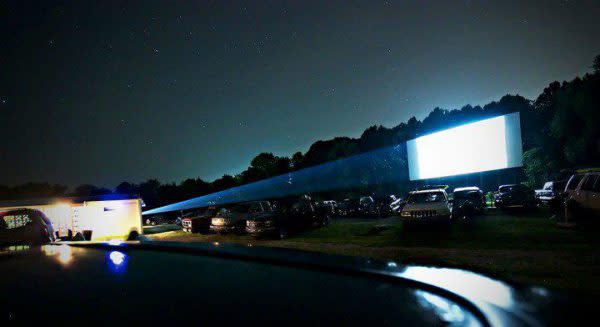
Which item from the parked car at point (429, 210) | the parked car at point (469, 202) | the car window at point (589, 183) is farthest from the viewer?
the parked car at point (469, 202)

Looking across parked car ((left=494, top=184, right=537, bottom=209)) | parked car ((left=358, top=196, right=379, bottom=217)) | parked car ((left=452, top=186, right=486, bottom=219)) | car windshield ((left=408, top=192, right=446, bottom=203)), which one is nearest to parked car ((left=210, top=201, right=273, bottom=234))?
car windshield ((left=408, top=192, right=446, bottom=203))

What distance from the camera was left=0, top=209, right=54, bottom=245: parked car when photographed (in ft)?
38.1

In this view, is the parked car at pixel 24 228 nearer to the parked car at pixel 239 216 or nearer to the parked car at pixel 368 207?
the parked car at pixel 239 216

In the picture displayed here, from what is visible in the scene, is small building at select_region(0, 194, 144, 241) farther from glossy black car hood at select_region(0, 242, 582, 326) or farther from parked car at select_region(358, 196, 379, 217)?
glossy black car hood at select_region(0, 242, 582, 326)

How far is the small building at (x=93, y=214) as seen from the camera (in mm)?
23984

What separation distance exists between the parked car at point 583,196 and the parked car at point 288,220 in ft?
38.0

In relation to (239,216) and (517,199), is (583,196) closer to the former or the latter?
(517,199)

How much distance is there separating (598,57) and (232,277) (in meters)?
36.7

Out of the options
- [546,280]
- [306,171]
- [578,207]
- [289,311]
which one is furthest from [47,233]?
[306,171]

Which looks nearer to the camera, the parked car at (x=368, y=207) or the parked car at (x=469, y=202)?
the parked car at (x=469, y=202)

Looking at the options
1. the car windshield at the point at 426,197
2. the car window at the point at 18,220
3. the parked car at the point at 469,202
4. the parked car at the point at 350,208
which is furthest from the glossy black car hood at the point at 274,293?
the parked car at the point at 350,208

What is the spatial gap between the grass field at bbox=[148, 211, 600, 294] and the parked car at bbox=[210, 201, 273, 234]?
3.35 metres

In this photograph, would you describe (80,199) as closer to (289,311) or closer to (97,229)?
(97,229)

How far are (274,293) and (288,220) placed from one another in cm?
1451
